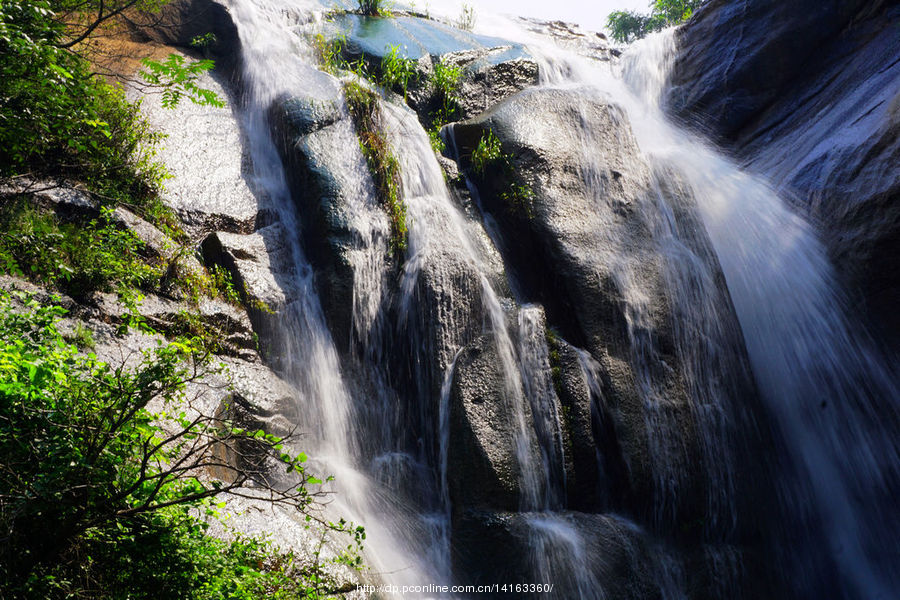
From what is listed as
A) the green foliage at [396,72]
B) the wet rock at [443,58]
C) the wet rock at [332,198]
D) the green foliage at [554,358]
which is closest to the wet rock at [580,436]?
the green foliage at [554,358]

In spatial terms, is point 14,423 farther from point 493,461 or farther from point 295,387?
point 493,461

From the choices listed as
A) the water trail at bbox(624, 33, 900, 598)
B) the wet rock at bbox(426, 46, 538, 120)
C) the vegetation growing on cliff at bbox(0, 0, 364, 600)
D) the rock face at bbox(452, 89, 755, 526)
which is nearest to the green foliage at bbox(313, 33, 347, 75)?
the wet rock at bbox(426, 46, 538, 120)

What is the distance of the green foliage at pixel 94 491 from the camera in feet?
9.98

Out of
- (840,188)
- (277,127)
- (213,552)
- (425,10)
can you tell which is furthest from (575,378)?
(425,10)

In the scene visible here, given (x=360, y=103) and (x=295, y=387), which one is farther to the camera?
(x=360, y=103)

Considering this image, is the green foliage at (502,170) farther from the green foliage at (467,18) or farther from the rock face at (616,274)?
the green foliage at (467,18)

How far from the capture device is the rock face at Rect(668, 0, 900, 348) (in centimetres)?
730

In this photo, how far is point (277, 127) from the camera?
8.56 metres

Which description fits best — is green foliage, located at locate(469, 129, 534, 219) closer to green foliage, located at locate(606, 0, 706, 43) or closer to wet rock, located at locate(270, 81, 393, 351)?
wet rock, located at locate(270, 81, 393, 351)

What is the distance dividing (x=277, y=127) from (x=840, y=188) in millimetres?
7559

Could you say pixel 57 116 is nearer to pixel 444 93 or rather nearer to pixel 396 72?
pixel 396 72

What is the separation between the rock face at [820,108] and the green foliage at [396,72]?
529 centimetres

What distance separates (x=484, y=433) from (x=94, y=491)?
340 centimetres

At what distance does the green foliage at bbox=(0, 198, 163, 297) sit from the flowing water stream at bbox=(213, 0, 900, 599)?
1.64 metres
